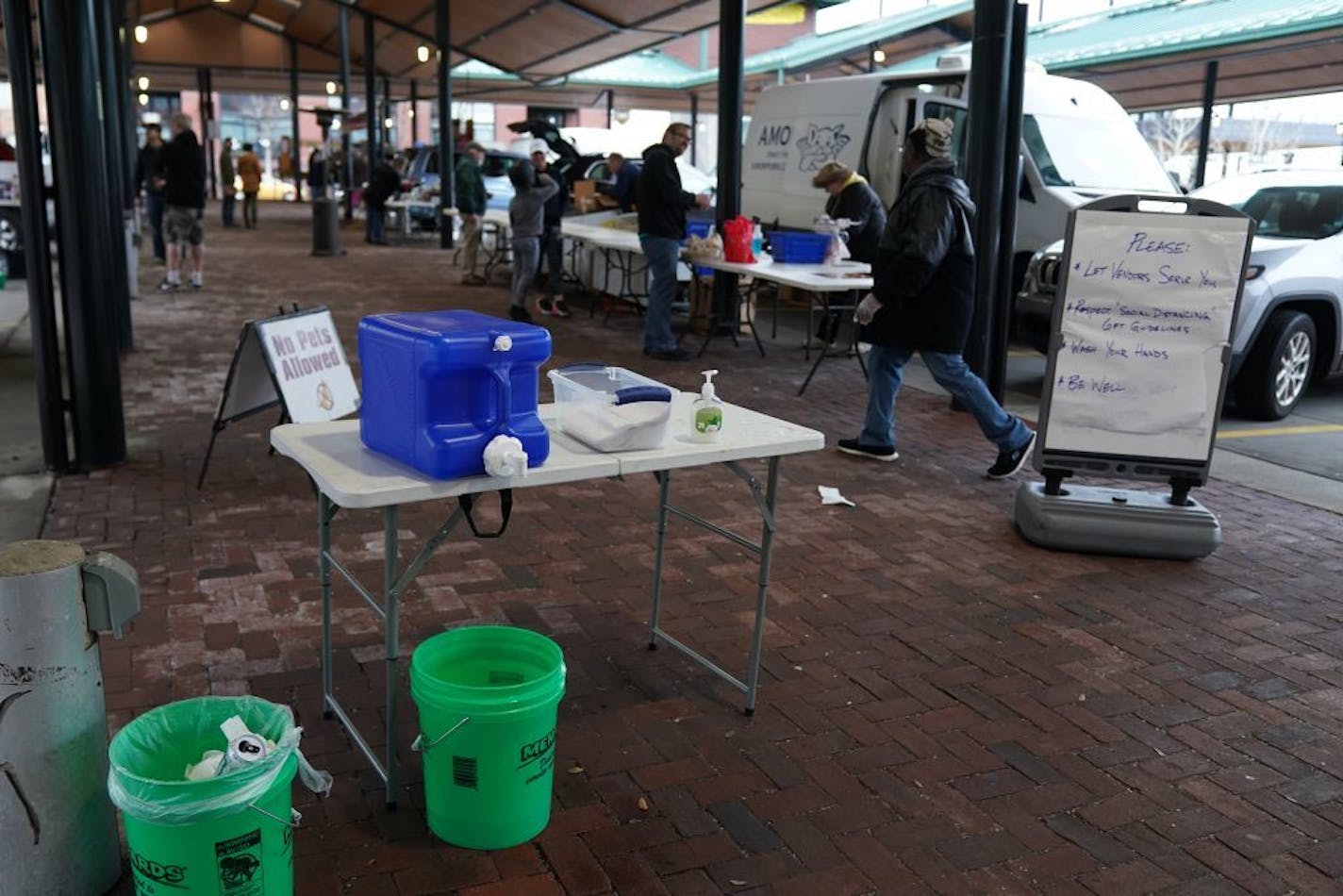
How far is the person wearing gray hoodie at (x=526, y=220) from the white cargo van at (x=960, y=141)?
10.2 ft

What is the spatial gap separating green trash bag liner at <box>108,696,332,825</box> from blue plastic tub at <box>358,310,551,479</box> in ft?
2.37

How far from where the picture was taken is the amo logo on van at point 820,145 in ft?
40.9

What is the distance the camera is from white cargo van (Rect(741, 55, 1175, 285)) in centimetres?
1082

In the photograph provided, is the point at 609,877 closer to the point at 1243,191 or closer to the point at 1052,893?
the point at 1052,893

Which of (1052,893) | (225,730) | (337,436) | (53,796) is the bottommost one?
(1052,893)

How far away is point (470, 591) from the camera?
4602mm

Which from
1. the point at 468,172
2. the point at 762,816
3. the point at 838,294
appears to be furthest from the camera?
the point at 468,172

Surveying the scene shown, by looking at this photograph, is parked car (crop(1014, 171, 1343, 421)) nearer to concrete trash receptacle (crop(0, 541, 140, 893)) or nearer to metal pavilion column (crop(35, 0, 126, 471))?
metal pavilion column (crop(35, 0, 126, 471))

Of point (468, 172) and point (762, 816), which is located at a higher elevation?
point (468, 172)

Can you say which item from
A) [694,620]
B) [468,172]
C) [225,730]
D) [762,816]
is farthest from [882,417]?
[468,172]

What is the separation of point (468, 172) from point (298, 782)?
1331 centimetres

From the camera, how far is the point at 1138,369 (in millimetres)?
5379

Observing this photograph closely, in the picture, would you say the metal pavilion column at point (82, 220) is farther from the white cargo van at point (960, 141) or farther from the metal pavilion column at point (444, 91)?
the metal pavilion column at point (444, 91)

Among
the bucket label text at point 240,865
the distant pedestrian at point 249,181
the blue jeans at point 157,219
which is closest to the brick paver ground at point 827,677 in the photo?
the bucket label text at point 240,865
